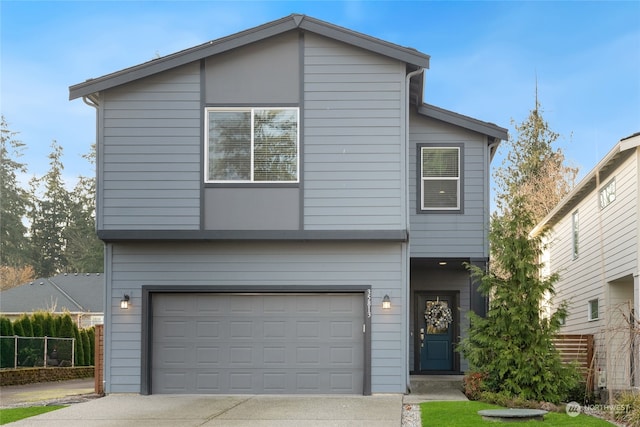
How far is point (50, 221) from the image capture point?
161ft

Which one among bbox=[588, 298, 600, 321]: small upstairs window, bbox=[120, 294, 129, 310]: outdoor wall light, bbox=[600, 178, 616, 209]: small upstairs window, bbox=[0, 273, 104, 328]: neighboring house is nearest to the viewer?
bbox=[120, 294, 129, 310]: outdoor wall light

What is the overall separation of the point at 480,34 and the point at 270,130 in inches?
802

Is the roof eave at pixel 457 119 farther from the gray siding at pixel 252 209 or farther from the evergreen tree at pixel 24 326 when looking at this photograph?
the evergreen tree at pixel 24 326

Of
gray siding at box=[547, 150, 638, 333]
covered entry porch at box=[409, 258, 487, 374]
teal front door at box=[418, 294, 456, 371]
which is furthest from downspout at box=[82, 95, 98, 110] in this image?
gray siding at box=[547, 150, 638, 333]

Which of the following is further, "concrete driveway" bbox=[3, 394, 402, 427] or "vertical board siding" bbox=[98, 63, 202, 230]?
"vertical board siding" bbox=[98, 63, 202, 230]

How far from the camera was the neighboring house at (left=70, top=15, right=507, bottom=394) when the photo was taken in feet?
49.4

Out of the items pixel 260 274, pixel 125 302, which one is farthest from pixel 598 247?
pixel 125 302

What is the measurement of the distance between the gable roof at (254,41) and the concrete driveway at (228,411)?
5.62 metres

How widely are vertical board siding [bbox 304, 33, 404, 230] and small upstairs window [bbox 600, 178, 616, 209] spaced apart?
4303mm

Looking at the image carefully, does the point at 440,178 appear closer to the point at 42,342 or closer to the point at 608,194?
the point at 608,194

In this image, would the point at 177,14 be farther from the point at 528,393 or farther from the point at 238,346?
the point at 528,393

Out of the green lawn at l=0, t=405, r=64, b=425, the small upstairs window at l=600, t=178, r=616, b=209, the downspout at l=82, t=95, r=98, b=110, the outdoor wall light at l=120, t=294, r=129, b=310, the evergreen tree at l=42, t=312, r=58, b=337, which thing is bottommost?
the green lawn at l=0, t=405, r=64, b=425

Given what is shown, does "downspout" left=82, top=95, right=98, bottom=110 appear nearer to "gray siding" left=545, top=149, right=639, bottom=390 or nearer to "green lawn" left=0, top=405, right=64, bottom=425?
"green lawn" left=0, top=405, right=64, bottom=425

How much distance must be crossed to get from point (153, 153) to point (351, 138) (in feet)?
11.8
